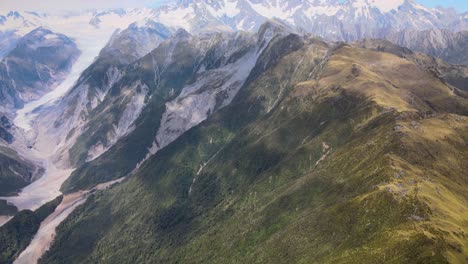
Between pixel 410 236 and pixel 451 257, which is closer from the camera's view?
pixel 451 257

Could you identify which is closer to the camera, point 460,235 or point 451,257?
point 451,257

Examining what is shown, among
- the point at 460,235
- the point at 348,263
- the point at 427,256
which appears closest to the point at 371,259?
the point at 348,263

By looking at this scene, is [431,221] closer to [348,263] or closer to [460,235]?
[460,235]

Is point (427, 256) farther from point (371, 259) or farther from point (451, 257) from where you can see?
point (371, 259)

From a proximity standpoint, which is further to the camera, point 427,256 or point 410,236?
point 410,236

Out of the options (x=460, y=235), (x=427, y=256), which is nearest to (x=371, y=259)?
(x=427, y=256)

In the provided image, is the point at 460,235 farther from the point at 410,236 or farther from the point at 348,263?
the point at 348,263

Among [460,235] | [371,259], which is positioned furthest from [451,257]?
[371,259]
